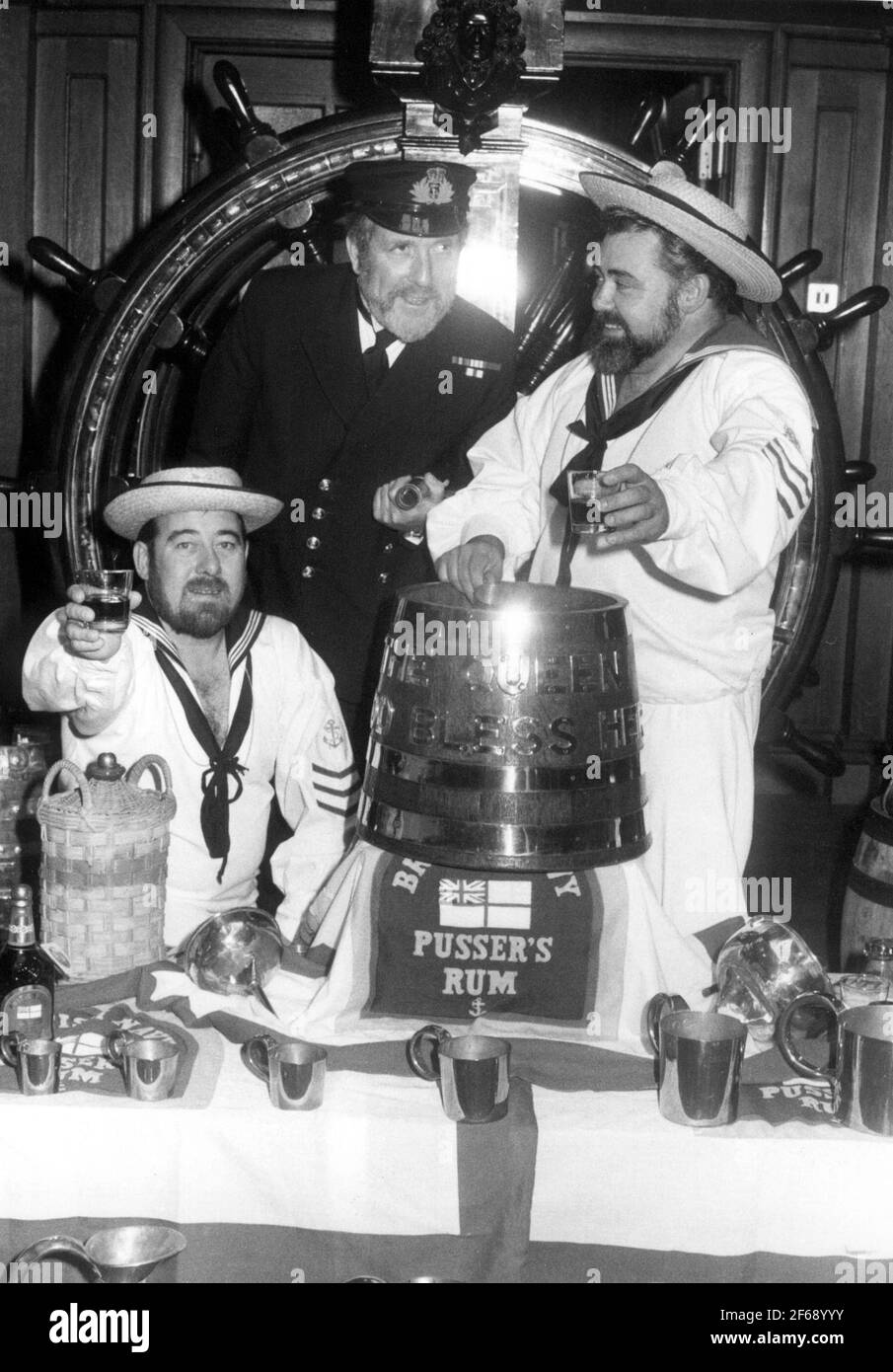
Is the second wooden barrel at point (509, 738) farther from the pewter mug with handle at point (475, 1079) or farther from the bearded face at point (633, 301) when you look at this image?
the bearded face at point (633, 301)

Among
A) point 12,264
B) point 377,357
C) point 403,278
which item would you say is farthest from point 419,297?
point 12,264

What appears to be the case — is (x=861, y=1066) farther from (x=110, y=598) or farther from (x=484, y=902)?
(x=110, y=598)

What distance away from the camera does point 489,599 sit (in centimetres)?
259

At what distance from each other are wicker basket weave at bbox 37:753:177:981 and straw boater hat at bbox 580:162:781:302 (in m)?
1.51

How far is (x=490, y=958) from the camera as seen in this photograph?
2408 mm

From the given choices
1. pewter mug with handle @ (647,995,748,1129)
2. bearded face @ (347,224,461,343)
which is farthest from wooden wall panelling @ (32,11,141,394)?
pewter mug with handle @ (647,995,748,1129)

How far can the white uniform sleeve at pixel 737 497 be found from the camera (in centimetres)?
254

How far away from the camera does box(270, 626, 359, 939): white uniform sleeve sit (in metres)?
3.25

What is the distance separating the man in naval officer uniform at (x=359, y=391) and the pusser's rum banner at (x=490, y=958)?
1.51 meters

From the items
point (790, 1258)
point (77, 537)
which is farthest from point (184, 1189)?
point (77, 537)

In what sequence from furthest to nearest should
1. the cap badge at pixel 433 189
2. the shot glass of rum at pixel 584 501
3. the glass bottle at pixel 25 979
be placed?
the cap badge at pixel 433 189 < the shot glass of rum at pixel 584 501 < the glass bottle at pixel 25 979

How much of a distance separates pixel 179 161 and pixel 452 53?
6.02ft

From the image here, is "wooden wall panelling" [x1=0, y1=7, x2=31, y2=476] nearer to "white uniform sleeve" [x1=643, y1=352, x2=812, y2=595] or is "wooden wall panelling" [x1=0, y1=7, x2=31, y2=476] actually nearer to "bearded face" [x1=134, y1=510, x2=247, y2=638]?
"bearded face" [x1=134, y1=510, x2=247, y2=638]

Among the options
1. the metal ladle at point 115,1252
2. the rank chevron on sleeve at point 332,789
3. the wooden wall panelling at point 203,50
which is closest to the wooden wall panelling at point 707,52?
the wooden wall panelling at point 203,50
